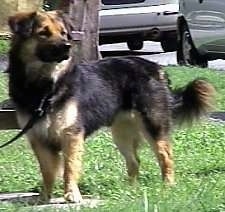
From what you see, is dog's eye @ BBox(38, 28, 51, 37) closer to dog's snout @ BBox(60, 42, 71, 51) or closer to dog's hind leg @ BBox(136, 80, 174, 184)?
dog's snout @ BBox(60, 42, 71, 51)

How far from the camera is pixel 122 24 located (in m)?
19.9

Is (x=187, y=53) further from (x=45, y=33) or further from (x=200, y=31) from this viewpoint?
(x=45, y=33)

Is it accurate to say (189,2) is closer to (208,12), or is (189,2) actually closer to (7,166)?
(208,12)

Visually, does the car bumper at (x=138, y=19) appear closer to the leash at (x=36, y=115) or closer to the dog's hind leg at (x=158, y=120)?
the dog's hind leg at (x=158, y=120)

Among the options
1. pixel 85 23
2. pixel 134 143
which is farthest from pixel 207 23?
pixel 134 143

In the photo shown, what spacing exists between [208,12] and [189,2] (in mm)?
673

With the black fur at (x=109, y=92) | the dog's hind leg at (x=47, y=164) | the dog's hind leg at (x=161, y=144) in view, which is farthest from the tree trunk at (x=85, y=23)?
the dog's hind leg at (x=47, y=164)

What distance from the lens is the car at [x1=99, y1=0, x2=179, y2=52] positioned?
19750mm

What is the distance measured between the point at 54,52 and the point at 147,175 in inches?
71.2

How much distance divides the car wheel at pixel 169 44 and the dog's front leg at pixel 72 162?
46.4ft

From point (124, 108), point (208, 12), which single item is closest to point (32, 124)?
point (124, 108)

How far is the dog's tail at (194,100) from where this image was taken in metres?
8.30

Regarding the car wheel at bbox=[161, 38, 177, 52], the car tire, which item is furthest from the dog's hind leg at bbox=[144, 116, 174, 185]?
the car wheel at bbox=[161, 38, 177, 52]

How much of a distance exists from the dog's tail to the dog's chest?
133cm
